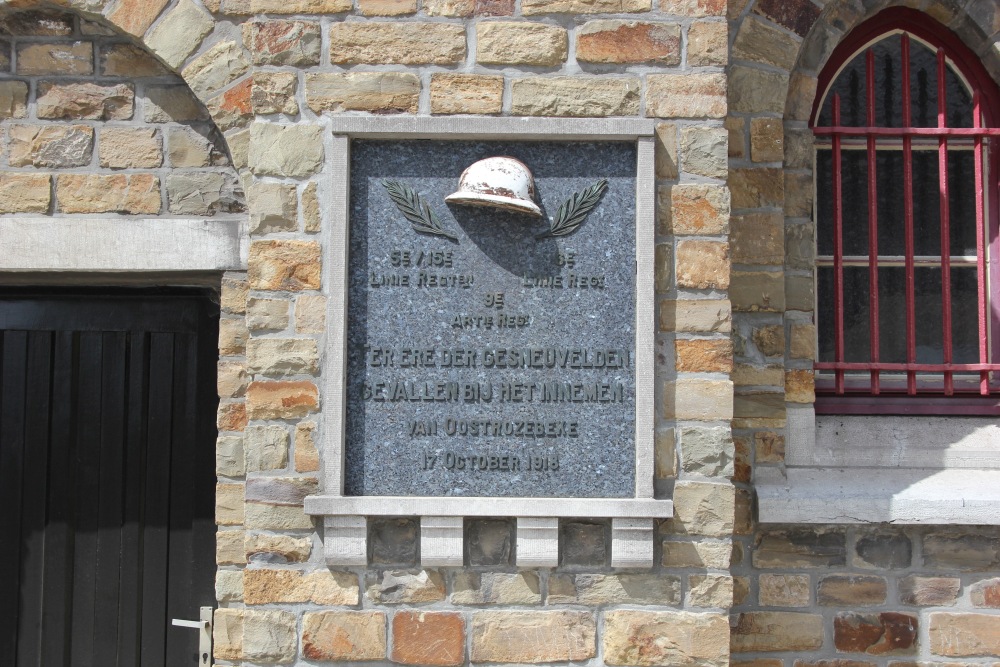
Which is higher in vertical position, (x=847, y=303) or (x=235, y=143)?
(x=235, y=143)

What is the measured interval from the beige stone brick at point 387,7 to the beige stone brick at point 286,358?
3.51 feet

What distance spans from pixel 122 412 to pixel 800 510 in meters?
2.65

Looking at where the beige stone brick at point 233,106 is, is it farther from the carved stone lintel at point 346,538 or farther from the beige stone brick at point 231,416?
the carved stone lintel at point 346,538

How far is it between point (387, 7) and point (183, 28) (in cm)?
84

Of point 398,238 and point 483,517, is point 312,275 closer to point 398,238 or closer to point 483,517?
point 398,238

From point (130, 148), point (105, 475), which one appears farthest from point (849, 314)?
point (105, 475)

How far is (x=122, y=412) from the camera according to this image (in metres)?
3.50

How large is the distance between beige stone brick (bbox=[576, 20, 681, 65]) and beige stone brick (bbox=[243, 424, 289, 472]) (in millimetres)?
1535

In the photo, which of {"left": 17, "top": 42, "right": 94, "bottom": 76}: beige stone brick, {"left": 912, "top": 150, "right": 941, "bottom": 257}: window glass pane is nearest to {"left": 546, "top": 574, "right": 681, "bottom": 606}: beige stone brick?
{"left": 912, "top": 150, "right": 941, "bottom": 257}: window glass pane

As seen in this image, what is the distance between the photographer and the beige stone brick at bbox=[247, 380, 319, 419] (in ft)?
9.05

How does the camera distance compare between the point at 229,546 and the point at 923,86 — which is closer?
the point at 229,546

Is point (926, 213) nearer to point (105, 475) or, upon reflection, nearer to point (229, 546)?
point (229, 546)

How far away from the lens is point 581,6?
2795 mm

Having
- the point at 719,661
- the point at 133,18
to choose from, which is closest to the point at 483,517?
the point at 719,661
